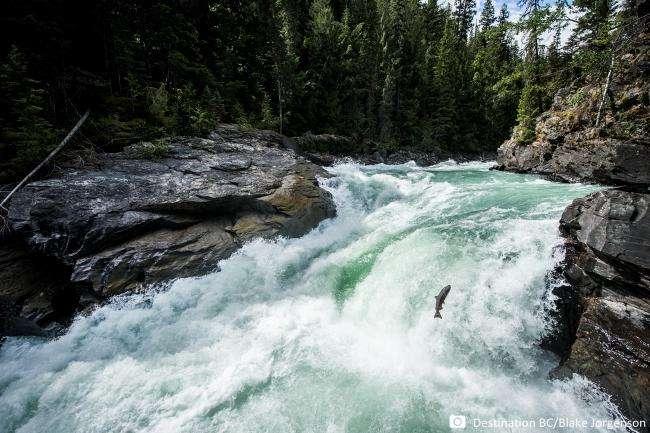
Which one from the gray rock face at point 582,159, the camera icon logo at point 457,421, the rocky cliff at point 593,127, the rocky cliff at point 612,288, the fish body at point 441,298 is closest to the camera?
the camera icon logo at point 457,421

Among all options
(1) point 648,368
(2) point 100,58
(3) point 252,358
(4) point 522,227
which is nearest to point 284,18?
(2) point 100,58

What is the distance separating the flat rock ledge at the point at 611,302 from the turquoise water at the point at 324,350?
269mm

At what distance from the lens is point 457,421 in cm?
431

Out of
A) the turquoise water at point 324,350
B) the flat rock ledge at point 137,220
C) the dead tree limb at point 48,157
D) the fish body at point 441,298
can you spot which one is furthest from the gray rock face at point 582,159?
the dead tree limb at point 48,157

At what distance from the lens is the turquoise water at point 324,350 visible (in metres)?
4.48

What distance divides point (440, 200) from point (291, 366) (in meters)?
7.68

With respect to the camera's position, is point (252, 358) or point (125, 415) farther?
point (252, 358)

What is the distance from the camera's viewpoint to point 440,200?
1072 centimetres

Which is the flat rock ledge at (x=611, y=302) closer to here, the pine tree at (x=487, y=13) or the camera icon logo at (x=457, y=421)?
the camera icon logo at (x=457, y=421)

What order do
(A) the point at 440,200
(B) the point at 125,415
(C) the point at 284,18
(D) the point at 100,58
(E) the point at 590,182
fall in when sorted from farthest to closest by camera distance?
1. (C) the point at 284,18
2. (E) the point at 590,182
3. (D) the point at 100,58
4. (A) the point at 440,200
5. (B) the point at 125,415

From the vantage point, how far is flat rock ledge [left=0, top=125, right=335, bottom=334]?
657 centimetres

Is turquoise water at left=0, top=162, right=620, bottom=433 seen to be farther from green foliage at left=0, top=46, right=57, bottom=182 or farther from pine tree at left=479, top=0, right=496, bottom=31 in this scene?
pine tree at left=479, top=0, right=496, bottom=31

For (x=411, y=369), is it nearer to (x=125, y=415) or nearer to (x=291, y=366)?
(x=291, y=366)

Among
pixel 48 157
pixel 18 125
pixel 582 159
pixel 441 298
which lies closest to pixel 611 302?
pixel 441 298
